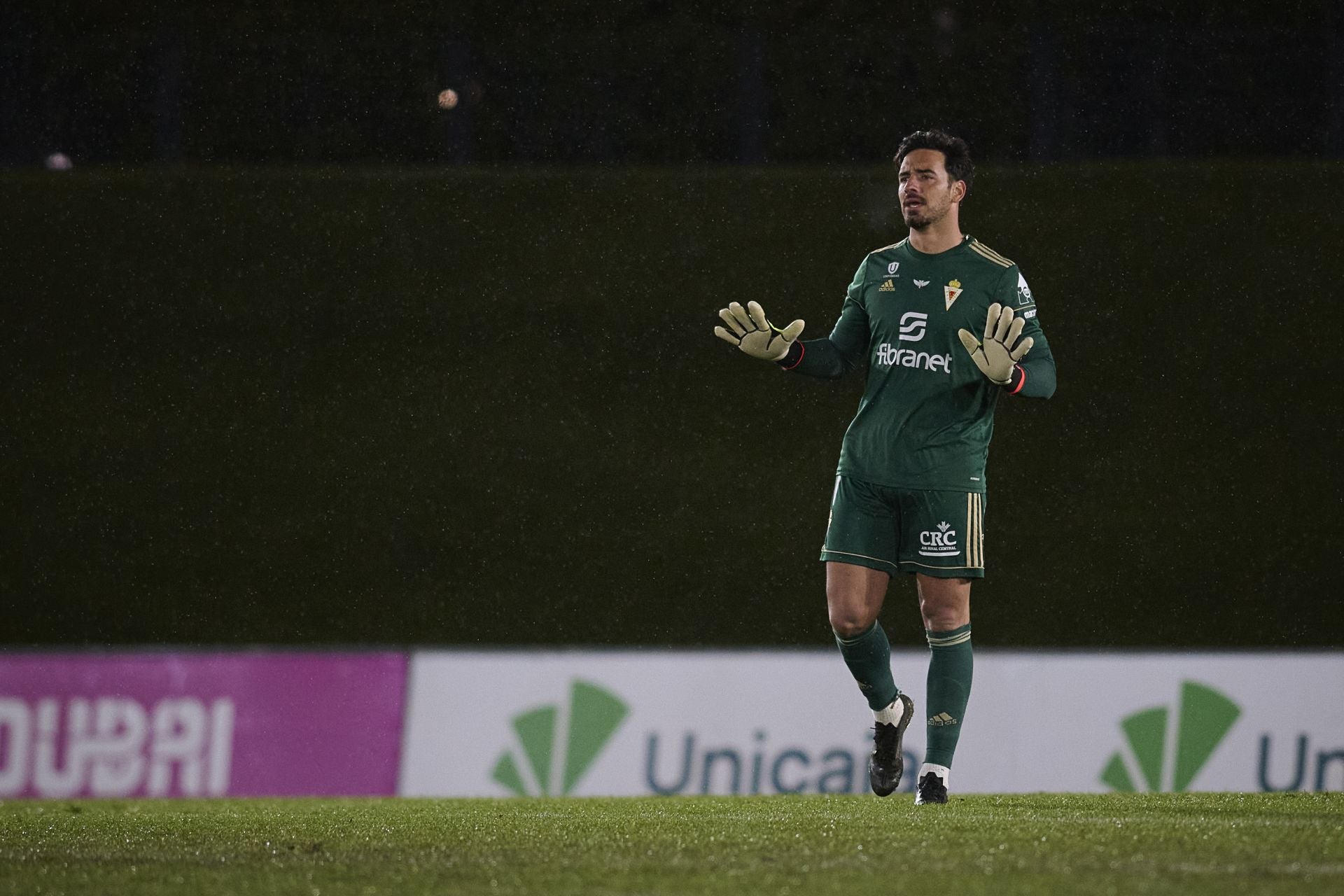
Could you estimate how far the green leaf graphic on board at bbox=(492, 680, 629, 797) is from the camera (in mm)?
7699

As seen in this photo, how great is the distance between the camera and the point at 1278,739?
7.72 meters

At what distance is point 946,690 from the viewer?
423 cm

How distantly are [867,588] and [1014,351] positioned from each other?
0.74 meters

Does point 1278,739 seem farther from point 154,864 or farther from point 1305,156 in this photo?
point 154,864

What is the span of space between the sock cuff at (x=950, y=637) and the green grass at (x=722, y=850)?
42 cm

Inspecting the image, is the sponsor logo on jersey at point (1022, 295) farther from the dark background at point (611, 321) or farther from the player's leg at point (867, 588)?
the dark background at point (611, 321)

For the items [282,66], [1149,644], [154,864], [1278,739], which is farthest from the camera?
[282,66]

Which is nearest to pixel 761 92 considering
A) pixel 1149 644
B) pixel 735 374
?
pixel 735 374

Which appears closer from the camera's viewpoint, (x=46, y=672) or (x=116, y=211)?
(x=46, y=672)

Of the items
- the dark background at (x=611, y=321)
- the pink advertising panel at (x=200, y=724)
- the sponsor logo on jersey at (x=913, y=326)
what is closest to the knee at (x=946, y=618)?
the sponsor logo on jersey at (x=913, y=326)

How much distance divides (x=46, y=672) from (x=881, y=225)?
5.09 meters

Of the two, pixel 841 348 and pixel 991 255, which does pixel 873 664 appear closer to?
pixel 841 348

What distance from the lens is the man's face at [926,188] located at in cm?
421

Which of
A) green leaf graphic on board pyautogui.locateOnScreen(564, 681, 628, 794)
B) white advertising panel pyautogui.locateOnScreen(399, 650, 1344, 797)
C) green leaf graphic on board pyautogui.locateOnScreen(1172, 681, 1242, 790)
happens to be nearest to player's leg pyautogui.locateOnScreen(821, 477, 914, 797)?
white advertising panel pyautogui.locateOnScreen(399, 650, 1344, 797)
